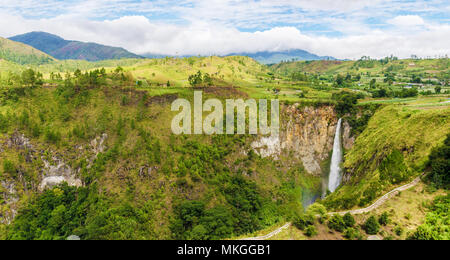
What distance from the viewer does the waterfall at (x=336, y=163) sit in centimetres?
5704

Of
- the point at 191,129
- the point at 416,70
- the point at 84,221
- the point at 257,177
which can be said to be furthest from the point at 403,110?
the point at 416,70

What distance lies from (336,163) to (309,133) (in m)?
9.78

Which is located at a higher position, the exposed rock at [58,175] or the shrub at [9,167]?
→ the shrub at [9,167]

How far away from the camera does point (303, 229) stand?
89.1 feet

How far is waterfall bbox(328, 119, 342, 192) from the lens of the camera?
57041mm

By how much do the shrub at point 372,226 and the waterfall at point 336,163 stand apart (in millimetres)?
31019

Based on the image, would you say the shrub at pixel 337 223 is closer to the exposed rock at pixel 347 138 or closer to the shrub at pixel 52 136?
the exposed rock at pixel 347 138

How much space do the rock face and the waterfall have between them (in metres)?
1.70

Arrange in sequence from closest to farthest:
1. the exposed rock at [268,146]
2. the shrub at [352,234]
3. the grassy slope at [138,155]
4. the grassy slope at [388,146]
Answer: the shrub at [352,234] → the grassy slope at [388,146] → the grassy slope at [138,155] → the exposed rock at [268,146]

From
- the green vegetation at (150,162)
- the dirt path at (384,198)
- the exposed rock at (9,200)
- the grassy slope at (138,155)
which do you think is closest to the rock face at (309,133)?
the green vegetation at (150,162)

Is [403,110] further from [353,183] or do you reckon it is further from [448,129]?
[353,183]

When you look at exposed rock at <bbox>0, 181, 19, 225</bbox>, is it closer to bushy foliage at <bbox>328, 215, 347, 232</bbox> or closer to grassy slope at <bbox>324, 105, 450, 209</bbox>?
bushy foliage at <bbox>328, 215, 347, 232</bbox>

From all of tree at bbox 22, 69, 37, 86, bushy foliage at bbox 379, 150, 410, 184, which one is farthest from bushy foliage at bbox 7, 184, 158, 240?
bushy foliage at bbox 379, 150, 410, 184

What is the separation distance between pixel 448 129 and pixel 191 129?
152ft
